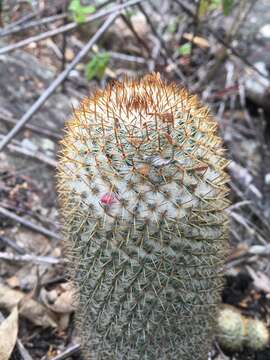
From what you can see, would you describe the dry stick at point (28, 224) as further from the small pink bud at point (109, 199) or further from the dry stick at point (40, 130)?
the small pink bud at point (109, 199)

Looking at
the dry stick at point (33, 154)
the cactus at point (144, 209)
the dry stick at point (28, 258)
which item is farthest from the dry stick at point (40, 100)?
the cactus at point (144, 209)

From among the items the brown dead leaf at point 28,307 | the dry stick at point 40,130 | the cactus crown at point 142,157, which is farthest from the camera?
the dry stick at point 40,130

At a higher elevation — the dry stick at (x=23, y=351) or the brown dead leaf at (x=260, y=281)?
the brown dead leaf at (x=260, y=281)

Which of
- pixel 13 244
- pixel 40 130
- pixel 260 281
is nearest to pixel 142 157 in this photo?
pixel 13 244

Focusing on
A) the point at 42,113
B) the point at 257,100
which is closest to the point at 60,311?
the point at 42,113

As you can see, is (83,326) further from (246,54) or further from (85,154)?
(246,54)

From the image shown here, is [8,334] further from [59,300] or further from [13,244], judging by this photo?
[13,244]
